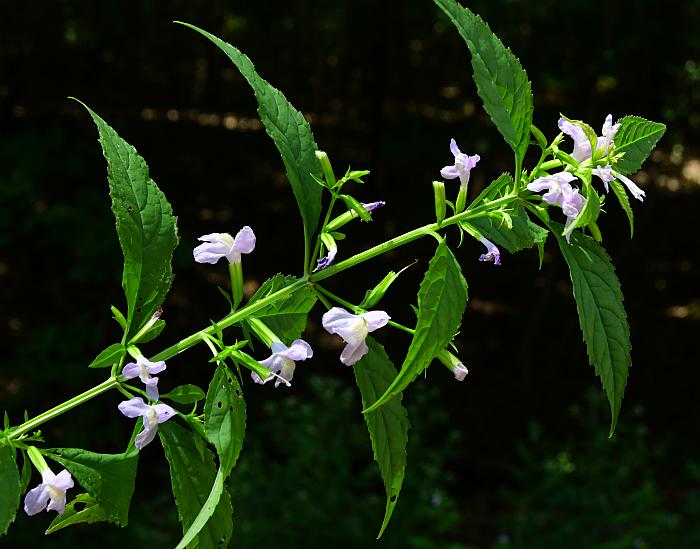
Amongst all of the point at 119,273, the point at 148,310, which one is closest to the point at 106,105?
the point at 119,273

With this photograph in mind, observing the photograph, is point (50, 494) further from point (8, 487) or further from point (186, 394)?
point (186, 394)

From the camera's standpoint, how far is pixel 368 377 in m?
0.88

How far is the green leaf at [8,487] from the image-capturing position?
33.0 inches

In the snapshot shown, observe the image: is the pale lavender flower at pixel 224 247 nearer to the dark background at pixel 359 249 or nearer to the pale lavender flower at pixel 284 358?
the pale lavender flower at pixel 284 358

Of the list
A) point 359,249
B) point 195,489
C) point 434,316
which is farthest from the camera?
point 359,249

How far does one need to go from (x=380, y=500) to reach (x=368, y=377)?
3499mm

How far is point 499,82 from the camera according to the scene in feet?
3.07

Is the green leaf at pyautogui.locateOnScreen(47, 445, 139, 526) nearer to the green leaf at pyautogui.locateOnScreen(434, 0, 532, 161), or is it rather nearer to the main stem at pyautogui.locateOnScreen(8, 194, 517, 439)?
the main stem at pyautogui.locateOnScreen(8, 194, 517, 439)

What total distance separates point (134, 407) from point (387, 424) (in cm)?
22

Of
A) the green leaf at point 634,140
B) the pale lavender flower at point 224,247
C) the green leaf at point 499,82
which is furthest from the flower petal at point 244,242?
the green leaf at point 634,140

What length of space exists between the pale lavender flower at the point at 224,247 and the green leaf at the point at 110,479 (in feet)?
0.63

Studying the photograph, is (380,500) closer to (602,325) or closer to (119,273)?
(119,273)

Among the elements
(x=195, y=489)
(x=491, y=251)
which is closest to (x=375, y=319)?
(x=491, y=251)

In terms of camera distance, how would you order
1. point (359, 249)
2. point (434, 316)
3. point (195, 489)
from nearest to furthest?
point (434, 316) → point (195, 489) → point (359, 249)
